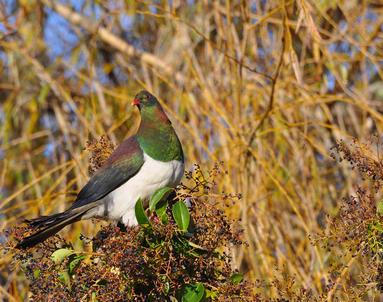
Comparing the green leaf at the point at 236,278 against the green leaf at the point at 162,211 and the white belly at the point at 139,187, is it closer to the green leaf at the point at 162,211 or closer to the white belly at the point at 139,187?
the green leaf at the point at 162,211

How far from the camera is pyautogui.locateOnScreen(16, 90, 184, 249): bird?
2.95 meters

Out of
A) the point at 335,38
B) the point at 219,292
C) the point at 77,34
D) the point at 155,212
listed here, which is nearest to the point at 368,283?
the point at 219,292

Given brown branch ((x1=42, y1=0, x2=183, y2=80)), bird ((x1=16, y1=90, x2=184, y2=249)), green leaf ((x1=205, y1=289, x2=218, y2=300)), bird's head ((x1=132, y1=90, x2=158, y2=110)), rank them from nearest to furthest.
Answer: green leaf ((x1=205, y1=289, x2=218, y2=300)) → bird ((x1=16, y1=90, x2=184, y2=249)) → bird's head ((x1=132, y1=90, x2=158, y2=110)) → brown branch ((x1=42, y1=0, x2=183, y2=80))

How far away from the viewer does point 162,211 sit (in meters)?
2.30

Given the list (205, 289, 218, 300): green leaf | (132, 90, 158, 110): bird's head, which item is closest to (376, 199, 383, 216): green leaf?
(205, 289, 218, 300): green leaf

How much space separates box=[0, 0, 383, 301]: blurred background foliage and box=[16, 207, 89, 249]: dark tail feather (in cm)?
79

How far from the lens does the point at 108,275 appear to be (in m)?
2.09

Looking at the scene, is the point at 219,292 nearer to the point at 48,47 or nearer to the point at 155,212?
the point at 155,212

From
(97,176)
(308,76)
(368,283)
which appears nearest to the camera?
(368,283)

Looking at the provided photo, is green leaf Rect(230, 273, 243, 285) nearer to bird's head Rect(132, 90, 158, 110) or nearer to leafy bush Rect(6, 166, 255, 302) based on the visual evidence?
leafy bush Rect(6, 166, 255, 302)

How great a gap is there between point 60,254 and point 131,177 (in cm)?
85

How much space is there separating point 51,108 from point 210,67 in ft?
3.91

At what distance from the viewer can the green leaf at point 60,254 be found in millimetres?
2227

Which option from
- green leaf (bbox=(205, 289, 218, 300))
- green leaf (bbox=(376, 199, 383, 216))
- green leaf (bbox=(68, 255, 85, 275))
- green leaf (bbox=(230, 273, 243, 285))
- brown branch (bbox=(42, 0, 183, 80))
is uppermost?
brown branch (bbox=(42, 0, 183, 80))
